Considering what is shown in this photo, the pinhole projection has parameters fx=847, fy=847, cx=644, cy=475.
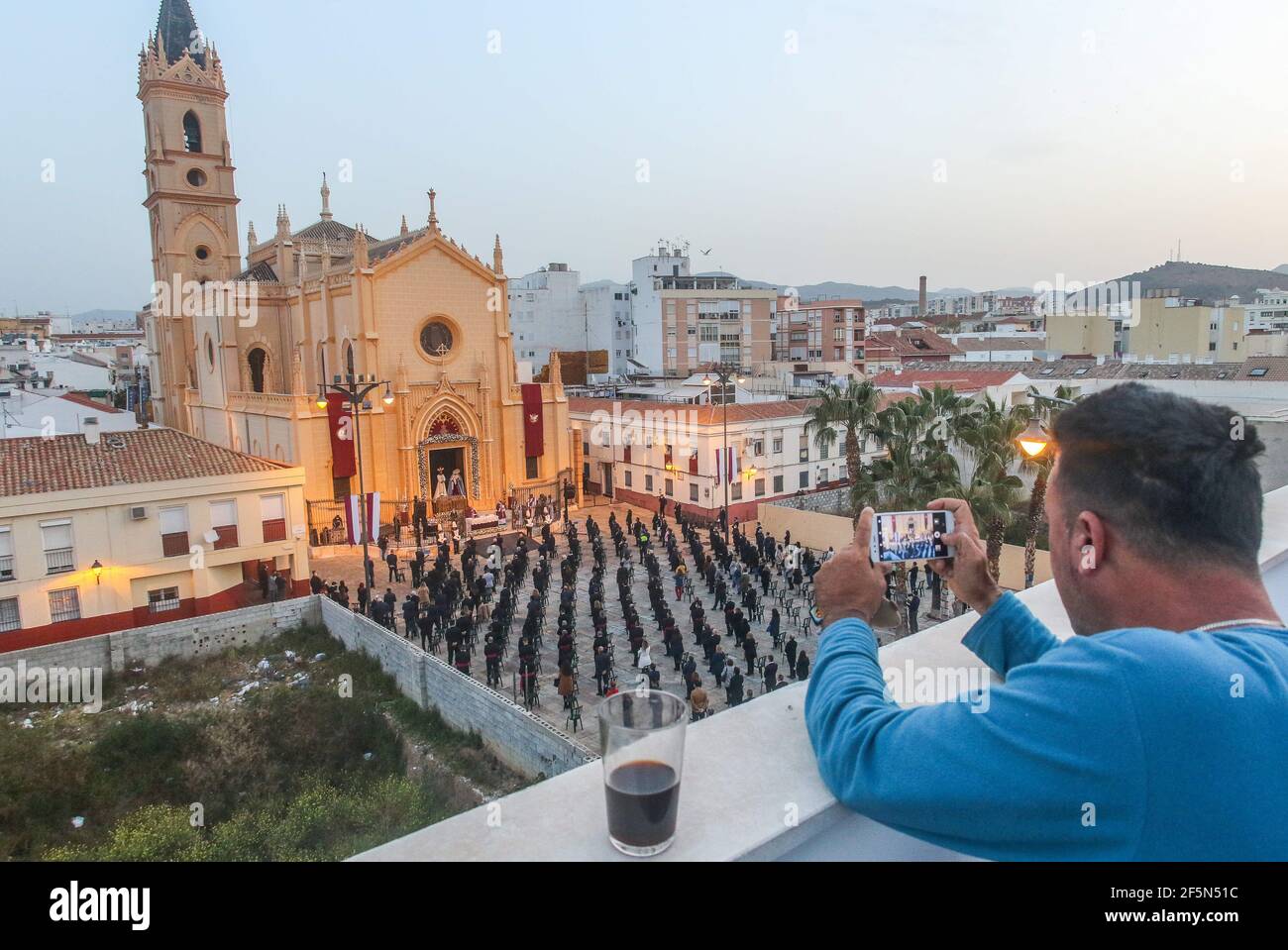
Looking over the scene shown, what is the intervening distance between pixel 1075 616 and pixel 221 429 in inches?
1568

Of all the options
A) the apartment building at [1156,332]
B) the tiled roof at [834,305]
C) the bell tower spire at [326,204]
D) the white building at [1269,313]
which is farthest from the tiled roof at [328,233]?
the white building at [1269,313]

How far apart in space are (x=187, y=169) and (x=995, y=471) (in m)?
38.0

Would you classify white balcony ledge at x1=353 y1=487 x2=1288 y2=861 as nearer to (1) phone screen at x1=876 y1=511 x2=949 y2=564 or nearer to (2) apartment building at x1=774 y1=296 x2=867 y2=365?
(1) phone screen at x1=876 y1=511 x2=949 y2=564

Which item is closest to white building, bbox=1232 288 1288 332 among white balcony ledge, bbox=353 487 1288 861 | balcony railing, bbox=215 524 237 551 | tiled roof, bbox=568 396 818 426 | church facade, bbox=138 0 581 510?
tiled roof, bbox=568 396 818 426

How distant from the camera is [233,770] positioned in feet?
43.6

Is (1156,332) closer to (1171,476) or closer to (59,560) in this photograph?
(59,560)

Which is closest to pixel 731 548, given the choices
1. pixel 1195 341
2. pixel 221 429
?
pixel 221 429

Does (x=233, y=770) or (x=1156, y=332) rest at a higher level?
(x=1156, y=332)

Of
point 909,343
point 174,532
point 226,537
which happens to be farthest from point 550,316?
point 174,532

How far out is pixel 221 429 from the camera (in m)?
36.7

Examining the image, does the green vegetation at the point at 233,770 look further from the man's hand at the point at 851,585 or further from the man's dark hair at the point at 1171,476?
the man's dark hair at the point at 1171,476

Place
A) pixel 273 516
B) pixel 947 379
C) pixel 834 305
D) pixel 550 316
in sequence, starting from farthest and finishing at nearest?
pixel 550 316, pixel 834 305, pixel 947 379, pixel 273 516

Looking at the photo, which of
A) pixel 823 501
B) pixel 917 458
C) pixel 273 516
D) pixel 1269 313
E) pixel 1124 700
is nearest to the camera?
pixel 1124 700

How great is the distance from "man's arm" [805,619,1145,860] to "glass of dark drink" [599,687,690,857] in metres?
0.38
